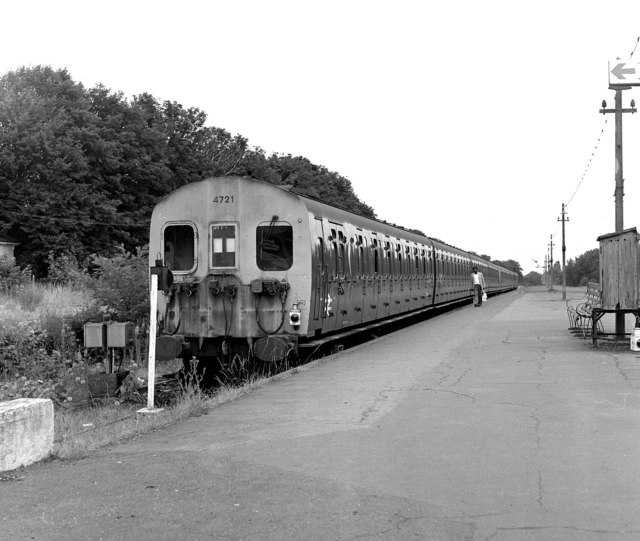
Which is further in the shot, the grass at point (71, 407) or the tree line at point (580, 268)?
the tree line at point (580, 268)

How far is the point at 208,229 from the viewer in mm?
12070

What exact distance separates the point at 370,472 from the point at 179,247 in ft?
24.4

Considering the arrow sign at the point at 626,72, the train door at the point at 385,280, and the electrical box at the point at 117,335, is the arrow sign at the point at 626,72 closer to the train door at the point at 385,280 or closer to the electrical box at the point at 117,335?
the train door at the point at 385,280

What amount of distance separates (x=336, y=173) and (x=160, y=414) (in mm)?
81319

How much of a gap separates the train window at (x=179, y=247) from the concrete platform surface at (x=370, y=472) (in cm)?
342

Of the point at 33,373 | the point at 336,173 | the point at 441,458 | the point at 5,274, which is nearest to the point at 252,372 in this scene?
the point at 33,373

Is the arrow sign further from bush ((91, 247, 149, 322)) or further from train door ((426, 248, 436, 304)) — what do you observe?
bush ((91, 247, 149, 322))

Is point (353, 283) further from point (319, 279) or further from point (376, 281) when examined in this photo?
point (319, 279)

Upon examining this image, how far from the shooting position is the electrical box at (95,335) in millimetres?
11445

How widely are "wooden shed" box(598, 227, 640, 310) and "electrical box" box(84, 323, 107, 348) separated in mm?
8942

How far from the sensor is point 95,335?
1147cm

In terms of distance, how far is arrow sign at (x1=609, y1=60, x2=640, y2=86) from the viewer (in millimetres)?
20547

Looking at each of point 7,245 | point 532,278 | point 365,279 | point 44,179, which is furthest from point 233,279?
point 532,278

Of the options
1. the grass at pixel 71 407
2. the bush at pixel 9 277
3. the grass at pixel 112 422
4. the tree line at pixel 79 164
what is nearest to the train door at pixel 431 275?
the grass at pixel 71 407
